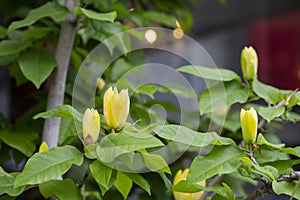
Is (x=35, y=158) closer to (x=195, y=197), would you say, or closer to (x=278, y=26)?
(x=195, y=197)

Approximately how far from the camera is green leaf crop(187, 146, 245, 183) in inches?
28.0

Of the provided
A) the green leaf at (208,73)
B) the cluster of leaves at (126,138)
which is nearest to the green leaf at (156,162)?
the cluster of leaves at (126,138)

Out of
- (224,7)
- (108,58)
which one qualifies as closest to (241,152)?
(108,58)

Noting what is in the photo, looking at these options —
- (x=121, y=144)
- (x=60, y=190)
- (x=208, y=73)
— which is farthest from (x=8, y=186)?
(x=208, y=73)

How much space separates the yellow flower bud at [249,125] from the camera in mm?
772

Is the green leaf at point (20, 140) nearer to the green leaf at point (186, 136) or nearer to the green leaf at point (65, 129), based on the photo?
the green leaf at point (65, 129)

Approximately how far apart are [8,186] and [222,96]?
15.6 inches

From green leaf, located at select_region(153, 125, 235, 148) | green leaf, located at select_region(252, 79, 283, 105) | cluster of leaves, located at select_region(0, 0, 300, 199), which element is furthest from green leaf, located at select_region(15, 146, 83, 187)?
green leaf, located at select_region(252, 79, 283, 105)

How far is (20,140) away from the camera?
977 millimetres

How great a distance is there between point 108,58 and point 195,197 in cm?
43

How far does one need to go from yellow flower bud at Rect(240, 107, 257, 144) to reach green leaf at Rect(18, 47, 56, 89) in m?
0.38

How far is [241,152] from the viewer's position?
75cm

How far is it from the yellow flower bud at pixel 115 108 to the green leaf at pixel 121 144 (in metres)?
0.03

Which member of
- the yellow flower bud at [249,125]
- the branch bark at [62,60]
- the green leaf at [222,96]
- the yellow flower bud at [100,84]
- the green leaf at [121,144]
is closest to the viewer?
the green leaf at [121,144]
